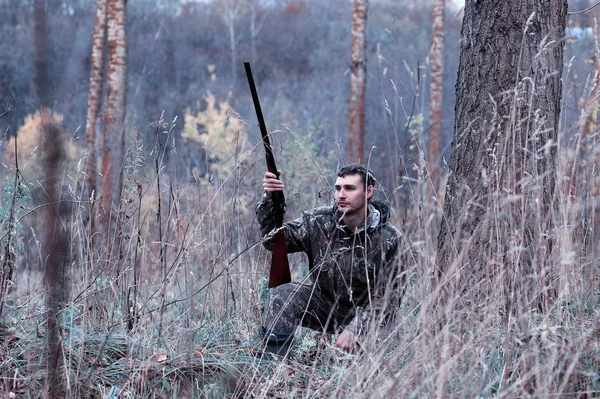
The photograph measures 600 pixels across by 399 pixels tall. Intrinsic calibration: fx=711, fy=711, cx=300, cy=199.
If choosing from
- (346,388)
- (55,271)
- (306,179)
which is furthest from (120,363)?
(306,179)

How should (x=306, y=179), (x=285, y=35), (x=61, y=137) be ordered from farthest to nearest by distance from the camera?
1. (x=285, y=35)
2. (x=306, y=179)
3. (x=61, y=137)

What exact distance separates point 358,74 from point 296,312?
836 cm

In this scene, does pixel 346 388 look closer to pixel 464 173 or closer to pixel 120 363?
pixel 120 363

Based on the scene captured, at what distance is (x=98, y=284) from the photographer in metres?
3.62

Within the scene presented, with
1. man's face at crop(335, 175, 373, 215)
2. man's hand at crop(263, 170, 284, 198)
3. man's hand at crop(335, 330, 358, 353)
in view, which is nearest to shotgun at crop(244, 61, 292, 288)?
man's hand at crop(263, 170, 284, 198)

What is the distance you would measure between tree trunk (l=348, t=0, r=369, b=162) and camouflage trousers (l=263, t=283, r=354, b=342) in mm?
7607

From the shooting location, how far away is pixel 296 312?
3.66 metres

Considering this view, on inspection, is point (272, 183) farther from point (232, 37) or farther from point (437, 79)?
point (232, 37)

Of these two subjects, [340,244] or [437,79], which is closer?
[340,244]

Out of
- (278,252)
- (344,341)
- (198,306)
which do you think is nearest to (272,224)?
(278,252)

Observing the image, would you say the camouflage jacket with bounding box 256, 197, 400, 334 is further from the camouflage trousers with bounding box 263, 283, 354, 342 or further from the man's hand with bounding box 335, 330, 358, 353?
the man's hand with bounding box 335, 330, 358, 353

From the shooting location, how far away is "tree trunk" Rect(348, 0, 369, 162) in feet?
37.4

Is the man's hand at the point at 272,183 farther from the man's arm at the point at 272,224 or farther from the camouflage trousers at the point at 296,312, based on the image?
the camouflage trousers at the point at 296,312

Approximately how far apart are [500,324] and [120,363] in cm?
156
